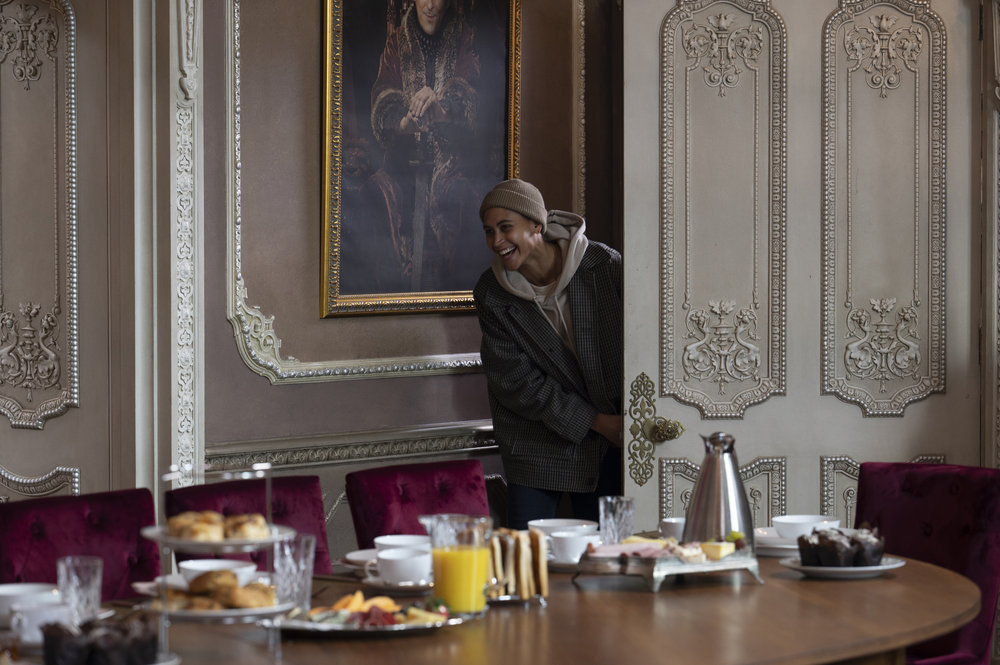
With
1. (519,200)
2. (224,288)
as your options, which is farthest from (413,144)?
(224,288)

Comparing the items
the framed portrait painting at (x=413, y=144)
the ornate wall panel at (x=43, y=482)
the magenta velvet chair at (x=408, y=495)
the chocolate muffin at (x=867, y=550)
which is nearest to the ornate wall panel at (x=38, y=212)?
the ornate wall panel at (x=43, y=482)

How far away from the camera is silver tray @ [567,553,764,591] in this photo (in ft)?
7.66

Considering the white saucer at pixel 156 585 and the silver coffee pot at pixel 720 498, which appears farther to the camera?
the silver coffee pot at pixel 720 498

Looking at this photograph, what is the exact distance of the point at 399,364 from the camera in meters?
4.41

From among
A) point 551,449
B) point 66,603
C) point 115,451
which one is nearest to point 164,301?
point 115,451

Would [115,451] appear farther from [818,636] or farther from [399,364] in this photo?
[818,636]

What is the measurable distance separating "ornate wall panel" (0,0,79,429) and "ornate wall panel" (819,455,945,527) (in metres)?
2.39

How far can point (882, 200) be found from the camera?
161 inches

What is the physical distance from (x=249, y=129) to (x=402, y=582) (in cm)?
211

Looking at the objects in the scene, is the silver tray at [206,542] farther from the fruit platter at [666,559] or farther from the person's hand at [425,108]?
the person's hand at [425,108]

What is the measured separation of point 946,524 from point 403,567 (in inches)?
57.8

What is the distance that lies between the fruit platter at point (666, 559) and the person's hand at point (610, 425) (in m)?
1.57

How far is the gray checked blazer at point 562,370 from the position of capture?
4059mm

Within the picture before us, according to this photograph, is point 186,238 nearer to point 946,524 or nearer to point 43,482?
point 43,482
